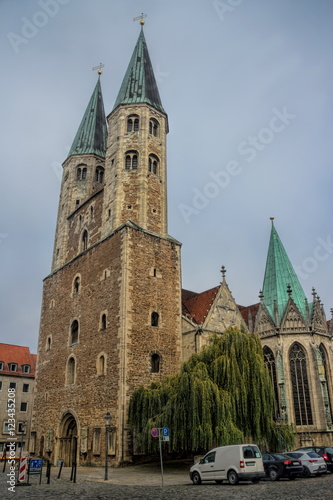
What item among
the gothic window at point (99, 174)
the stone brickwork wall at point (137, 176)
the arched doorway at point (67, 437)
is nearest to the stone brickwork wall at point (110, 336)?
the arched doorway at point (67, 437)

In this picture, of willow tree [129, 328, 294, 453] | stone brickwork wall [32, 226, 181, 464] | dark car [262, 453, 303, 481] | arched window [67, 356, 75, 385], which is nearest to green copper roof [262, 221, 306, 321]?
stone brickwork wall [32, 226, 181, 464]

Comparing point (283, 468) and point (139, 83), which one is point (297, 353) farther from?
point (139, 83)

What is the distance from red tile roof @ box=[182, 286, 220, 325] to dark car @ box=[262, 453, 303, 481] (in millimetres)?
13073

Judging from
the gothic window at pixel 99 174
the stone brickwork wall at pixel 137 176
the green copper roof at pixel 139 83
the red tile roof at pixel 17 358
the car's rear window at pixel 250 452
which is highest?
the green copper roof at pixel 139 83

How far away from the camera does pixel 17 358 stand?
48.2 metres

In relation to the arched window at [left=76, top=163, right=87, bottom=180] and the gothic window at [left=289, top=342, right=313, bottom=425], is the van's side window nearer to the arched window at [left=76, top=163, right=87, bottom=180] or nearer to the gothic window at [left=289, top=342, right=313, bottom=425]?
the gothic window at [left=289, top=342, right=313, bottom=425]

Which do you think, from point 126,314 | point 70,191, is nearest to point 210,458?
point 126,314

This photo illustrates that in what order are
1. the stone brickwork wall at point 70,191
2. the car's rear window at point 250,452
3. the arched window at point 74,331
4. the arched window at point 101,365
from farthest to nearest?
the stone brickwork wall at point 70,191
the arched window at point 74,331
the arched window at point 101,365
the car's rear window at point 250,452

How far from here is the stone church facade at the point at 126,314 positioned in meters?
24.8

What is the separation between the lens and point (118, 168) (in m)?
30.8

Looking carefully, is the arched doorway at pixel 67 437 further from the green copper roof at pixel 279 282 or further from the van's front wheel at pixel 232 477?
the green copper roof at pixel 279 282

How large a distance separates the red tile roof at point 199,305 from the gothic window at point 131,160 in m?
10.4

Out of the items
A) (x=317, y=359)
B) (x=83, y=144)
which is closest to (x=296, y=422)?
→ (x=317, y=359)

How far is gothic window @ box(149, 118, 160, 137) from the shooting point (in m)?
33.1
